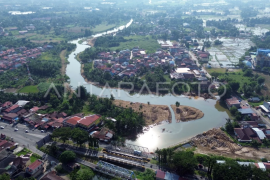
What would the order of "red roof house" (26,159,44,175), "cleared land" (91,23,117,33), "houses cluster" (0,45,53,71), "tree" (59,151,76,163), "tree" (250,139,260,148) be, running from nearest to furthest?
"red roof house" (26,159,44,175)
"tree" (59,151,76,163)
"tree" (250,139,260,148)
"houses cluster" (0,45,53,71)
"cleared land" (91,23,117,33)

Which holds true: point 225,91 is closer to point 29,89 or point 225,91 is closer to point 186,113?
point 186,113

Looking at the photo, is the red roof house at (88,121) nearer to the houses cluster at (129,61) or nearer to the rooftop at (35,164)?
the rooftop at (35,164)

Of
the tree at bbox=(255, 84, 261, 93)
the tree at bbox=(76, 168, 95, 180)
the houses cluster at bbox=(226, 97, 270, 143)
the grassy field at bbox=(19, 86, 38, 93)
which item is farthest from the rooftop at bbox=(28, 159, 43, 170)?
the tree at bbox=(255, 84, 261, 93)

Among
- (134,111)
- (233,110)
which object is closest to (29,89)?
(134,111)

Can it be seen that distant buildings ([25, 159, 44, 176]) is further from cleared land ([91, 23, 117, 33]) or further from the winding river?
cleared land ([91, 23, 117, 33])

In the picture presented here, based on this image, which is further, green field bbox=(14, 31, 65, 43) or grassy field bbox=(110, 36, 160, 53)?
green field bbox=(14, 31, 65, 43)

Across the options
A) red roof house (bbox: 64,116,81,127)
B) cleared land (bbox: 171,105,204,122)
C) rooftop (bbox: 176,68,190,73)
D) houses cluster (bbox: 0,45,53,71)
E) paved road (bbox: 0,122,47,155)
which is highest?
houses cluster (bbox: 0,45,53,71)

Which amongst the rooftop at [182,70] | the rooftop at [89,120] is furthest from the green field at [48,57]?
the rooftop at [89,120]
